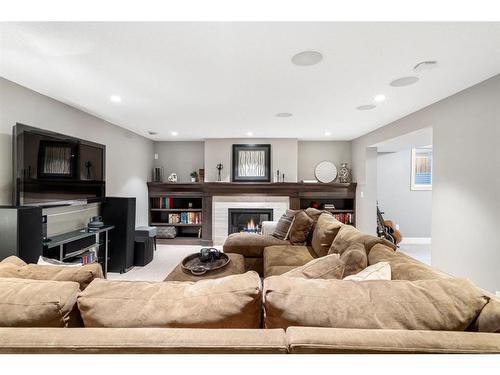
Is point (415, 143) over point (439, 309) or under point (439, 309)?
Result: over

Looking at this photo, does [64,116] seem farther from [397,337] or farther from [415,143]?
[415,143]

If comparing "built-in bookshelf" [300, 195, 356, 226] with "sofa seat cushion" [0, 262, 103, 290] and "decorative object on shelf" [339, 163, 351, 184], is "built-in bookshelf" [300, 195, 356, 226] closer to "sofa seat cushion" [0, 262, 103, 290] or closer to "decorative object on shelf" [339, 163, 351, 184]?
"decorative object on shelf" [339, 163, 351, 184]

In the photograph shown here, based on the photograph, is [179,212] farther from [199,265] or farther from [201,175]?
[199,265]

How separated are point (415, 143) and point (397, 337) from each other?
4.25 meters

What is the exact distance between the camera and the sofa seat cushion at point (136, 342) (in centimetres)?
77

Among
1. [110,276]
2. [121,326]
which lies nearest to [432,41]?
[121,326]

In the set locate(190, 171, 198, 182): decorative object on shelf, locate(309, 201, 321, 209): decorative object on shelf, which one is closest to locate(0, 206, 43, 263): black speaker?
locate(190, 171, 198, 182): decorative object on shelf

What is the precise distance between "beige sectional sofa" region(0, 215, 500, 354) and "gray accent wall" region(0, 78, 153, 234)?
208 centimetres

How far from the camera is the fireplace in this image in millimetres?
5184

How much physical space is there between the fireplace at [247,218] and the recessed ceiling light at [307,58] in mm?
3606

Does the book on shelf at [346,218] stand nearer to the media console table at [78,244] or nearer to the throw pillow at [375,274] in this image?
the throw pillow at [375,274]

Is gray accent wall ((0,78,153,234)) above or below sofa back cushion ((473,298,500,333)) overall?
above

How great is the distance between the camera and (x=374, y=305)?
907mm

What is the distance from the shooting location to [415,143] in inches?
161
